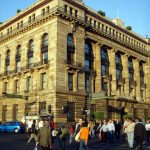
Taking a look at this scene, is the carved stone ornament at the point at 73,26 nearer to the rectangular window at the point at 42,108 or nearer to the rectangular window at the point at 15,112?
the rectangular window at the point at 42,108

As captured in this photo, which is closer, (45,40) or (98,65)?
(45,40)

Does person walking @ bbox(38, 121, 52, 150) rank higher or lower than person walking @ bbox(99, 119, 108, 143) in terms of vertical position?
higher

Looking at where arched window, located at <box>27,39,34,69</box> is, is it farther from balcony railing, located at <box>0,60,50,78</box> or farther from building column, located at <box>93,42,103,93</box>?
building column, located at <box>93,42,103,93</box>

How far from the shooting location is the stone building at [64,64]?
45469mm

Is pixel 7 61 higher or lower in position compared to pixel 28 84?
higher

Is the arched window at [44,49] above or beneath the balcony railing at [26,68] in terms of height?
above

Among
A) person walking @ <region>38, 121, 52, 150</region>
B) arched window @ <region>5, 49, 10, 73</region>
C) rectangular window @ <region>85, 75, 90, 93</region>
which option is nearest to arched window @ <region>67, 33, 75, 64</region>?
rectangular window @ <region>85, 75, 90, 93</region>

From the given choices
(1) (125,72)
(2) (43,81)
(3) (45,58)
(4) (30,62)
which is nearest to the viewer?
(2) (43,81)

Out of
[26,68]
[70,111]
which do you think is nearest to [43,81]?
[26,68]

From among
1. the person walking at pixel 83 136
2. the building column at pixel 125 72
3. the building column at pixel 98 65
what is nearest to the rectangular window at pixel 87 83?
the building column at pixel 98 65

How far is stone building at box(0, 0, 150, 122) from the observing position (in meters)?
45.5

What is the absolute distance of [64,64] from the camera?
4594 cm

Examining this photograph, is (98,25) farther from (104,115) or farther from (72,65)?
(104,115)

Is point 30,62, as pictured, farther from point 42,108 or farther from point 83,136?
point 83,136
